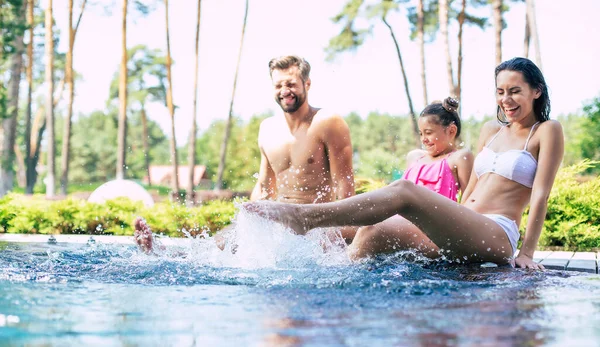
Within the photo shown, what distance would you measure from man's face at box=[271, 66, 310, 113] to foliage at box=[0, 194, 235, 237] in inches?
171

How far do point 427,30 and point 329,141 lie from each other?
62.7ft

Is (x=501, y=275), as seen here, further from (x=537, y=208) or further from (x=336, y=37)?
(x=336, y=37)

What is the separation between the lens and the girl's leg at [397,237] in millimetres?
4113

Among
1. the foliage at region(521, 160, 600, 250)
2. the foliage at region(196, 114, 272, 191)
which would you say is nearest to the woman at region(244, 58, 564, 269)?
the foliage at region(521, 160, 600, 250)

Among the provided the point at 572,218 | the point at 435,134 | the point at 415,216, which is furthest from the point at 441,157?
the point at 572,218

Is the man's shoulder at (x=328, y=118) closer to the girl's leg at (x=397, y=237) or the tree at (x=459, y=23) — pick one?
the girl's leg at (x=397, y=237)

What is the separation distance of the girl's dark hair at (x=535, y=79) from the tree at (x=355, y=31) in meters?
18.1

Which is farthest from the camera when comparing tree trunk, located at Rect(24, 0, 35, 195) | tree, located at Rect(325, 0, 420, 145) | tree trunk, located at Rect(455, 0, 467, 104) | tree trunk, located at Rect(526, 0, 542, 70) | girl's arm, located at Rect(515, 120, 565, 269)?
tree trunk, located at Rect(24, 0, 35, 195)

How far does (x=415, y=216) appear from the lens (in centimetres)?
378

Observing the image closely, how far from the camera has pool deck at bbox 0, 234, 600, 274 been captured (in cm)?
528

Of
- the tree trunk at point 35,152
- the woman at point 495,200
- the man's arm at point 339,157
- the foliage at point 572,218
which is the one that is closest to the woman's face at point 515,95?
the woman at point 495,200

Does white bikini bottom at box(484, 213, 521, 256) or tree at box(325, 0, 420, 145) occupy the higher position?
tree at box(325, 0, 420, 145)

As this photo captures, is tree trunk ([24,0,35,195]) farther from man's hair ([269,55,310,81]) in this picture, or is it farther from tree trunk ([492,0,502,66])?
man's hair ([269,55,310,81])

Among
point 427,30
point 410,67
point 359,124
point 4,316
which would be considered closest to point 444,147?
point 4,316
